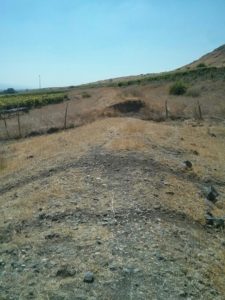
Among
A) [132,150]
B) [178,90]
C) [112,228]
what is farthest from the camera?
[178,90]

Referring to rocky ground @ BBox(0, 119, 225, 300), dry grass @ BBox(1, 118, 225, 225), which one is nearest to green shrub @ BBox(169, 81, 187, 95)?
dry grass @ BBox(1, 118, 225, 225)

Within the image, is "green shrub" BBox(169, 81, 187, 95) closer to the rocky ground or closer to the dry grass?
the dry grass

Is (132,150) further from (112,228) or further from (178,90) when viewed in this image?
(178,90)

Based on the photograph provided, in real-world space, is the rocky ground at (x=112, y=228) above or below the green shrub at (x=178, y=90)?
above

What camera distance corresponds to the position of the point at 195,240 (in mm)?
9969

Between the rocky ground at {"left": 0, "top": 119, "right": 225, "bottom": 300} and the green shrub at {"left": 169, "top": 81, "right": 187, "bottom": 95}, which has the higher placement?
the rocky ground at {"left": 0, "top": 119, "right": 225, "bottom": 300}

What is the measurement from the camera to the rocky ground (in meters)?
8.01

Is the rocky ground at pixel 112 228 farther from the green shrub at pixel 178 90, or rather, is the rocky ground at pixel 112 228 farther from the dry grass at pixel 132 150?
the green shrub at pixel 178 90

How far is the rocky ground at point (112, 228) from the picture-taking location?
26.3ft

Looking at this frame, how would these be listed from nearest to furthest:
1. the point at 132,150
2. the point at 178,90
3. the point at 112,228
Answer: the point at 112,228
the point at 132,150
the point at 178,90

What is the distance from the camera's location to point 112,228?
33.3ft

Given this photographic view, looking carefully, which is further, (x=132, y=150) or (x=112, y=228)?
(x=132, y=150)

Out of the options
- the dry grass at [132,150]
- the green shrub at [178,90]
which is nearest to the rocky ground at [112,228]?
the dry grass at [132,150]

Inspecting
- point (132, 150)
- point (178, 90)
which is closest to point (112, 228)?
point (132, 150)
